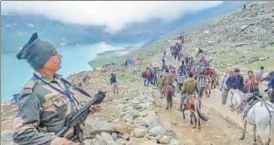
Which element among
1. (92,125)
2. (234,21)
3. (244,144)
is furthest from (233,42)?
(92,125)

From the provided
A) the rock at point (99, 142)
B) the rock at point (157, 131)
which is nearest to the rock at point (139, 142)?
the rock at point (157, 131)

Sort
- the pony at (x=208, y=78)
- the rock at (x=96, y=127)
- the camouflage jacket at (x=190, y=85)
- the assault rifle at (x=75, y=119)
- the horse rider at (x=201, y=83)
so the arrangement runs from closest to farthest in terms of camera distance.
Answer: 1. the assault rifle at (x=75, y=119)
2. the rock at (x=96, y=127)
3. the camouflage jacket at (x=190, y=85)
4. the pony at (x=208, y=78)
5. the horse rider at (x=201, y=83)

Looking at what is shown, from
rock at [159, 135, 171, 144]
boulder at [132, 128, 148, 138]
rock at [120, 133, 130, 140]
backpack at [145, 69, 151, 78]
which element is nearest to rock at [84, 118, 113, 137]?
rock at [120, 133, 130, 140]

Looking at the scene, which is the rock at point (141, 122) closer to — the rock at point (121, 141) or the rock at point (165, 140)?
the rock at point (121, 141)

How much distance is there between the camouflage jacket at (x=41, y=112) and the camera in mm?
2879

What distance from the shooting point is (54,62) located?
318 cm

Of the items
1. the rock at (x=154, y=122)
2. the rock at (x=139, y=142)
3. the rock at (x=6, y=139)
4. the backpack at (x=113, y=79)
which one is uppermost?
the backpack at (x=113, y=79)

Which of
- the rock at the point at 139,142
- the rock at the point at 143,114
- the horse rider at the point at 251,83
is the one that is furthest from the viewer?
the rock at the point at 143,114

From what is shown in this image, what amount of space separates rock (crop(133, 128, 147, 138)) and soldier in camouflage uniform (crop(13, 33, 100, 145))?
560cm

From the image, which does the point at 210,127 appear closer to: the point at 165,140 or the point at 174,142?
the point at 174,142

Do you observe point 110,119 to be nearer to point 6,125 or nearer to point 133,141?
point 133,141

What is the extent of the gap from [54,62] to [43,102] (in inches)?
12.3

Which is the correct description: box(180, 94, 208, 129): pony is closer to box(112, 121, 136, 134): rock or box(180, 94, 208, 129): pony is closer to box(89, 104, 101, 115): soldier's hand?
box(112, 121, 136, 134): rock

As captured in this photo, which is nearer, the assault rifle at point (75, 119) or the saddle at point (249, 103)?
the assault rifle at point (75, 119)
